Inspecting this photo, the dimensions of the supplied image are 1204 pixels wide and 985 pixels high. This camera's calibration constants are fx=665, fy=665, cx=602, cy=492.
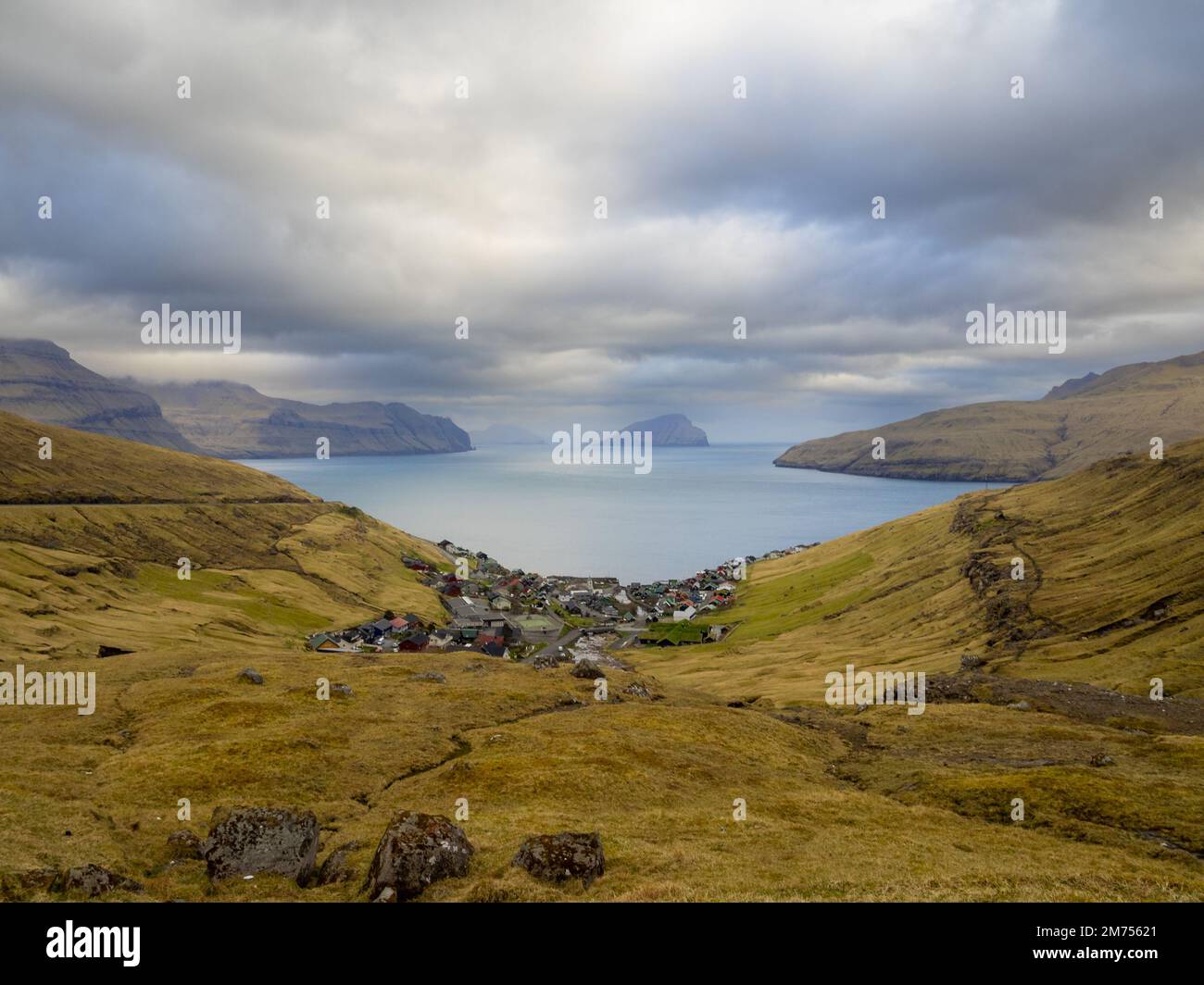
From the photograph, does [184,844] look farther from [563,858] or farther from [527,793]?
[563,858]

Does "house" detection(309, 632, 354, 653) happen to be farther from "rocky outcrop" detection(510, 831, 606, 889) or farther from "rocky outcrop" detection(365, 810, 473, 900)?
"rocky outcrop" detection(510, 831, 606, 889)

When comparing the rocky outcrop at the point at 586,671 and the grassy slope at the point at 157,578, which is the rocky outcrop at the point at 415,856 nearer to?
the rocky outcrop at the point at 586,671

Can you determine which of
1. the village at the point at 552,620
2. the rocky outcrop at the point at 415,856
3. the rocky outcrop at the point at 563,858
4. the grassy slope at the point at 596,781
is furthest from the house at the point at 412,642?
the rocky outcrop at the point at 563,858

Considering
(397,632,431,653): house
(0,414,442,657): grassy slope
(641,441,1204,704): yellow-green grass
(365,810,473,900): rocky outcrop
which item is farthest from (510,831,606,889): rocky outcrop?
(397,632,431,653): house

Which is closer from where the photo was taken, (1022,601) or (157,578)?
(1022,601)

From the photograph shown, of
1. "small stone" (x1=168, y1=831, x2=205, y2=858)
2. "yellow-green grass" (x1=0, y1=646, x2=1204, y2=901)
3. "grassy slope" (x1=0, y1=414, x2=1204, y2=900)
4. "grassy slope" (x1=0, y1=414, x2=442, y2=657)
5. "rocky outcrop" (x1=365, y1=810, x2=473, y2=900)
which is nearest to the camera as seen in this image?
"rocky outcrop" (x1=365, y1=810, x2=473, y2=900)

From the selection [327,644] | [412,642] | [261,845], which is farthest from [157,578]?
[261,845]
